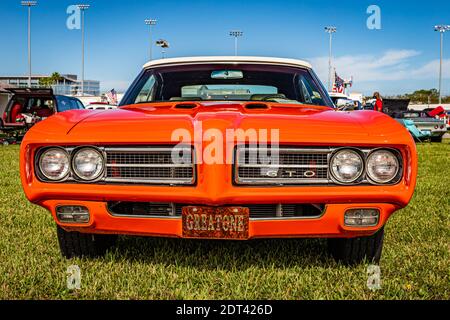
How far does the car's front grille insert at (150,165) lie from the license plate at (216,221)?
17 cm

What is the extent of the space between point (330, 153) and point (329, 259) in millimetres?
904

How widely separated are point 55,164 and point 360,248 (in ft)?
5.99

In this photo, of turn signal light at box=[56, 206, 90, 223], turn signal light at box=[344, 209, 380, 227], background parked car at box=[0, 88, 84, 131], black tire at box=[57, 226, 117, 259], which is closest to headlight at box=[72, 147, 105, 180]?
turn signal light at box=[56, 206, 90, 223]

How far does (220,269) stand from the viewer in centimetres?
300

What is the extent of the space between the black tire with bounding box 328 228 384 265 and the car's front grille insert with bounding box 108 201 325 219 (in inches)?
17.3

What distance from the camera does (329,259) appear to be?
3.16 meters

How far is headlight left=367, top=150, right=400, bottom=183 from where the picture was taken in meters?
2.59

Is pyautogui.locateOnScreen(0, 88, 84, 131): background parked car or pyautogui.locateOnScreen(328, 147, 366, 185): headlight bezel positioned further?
pyautogui.locateOnScreen(0, 88, 84, 131): background parked car

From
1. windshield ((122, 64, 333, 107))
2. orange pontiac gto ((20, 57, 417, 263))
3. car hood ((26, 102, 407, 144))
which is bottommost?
orange pontiac gto ((20, 57, 417, 263))

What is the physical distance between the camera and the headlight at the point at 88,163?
266 cm

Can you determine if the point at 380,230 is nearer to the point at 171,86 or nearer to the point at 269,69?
the point at 269,69

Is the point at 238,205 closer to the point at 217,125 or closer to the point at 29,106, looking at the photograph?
the point at 217,125

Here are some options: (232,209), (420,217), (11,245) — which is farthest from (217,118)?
(420,217)

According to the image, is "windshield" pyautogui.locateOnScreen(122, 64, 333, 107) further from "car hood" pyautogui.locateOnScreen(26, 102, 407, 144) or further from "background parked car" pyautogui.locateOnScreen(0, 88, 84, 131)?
"background parked car" pyautogui.locateOnScreen(0, 88, 84, 131)
